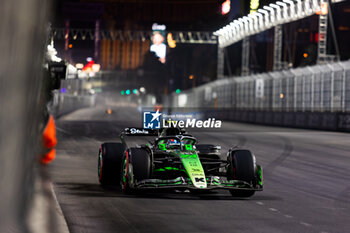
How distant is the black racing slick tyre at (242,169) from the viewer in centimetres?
940

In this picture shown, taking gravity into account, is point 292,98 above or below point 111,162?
above

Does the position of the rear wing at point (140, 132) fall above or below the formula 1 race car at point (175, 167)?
above

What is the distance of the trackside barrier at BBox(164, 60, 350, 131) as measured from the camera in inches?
1469

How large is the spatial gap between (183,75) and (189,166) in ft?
454

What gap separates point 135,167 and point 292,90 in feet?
122

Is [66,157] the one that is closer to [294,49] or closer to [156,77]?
[294,49]

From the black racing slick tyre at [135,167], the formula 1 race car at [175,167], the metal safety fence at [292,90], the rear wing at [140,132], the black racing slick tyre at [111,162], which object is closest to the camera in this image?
the formula 1 race car at [175,167]

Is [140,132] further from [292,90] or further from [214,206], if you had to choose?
[292,90]

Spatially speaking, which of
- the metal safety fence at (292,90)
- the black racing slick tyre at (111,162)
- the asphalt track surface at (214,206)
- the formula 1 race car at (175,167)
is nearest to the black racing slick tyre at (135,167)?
the formula 1 race car at (175,167)

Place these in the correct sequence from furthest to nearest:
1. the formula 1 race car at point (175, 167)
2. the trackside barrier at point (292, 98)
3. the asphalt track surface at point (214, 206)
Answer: the trackside barrier at point (292, 98) < the formula 1 race car at point (175, 167) < the asphalt track surface at point (214, 206)

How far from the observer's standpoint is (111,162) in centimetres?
1046

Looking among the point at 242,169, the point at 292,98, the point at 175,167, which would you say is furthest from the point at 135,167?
the point at 292,98

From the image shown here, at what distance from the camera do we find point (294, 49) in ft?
348

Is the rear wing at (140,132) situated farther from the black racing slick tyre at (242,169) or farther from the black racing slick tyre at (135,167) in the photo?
the black racing slick tyre at (242,169)
